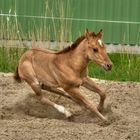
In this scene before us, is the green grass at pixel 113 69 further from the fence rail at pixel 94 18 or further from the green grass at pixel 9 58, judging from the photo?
the fence rail at pixel 94 18

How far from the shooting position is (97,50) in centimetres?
909

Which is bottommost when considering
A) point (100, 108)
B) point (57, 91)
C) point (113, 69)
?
point (113, 69)

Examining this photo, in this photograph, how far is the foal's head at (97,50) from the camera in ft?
29.6

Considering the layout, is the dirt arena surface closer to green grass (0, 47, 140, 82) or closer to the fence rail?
green grass (0, 47, 140, 82)

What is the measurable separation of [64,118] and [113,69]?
4310mm

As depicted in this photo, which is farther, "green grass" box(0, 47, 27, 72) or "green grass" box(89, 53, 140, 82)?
"green grass" box(0, 47, 27, 72)

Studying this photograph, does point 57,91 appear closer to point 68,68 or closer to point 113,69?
point 68,68

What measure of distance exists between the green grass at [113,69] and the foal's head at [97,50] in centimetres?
355

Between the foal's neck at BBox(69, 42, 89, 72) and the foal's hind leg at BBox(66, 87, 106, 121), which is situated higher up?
the foal's neck at BBox(69, 42, 89, 72)

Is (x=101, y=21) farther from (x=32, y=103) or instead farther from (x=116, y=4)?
(x=32, y=103)

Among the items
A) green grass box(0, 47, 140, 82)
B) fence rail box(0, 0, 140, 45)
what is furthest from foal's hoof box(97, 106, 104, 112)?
fence rail box(0, 0, 140, 45)

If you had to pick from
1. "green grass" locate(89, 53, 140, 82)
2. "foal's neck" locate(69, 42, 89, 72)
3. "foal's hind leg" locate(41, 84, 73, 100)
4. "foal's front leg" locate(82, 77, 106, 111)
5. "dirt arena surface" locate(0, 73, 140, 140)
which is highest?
"foal's neck" locate(69, 42, 89, 72)

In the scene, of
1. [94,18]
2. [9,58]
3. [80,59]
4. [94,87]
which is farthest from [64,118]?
[94,18]

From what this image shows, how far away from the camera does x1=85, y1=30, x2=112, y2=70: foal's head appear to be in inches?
355
